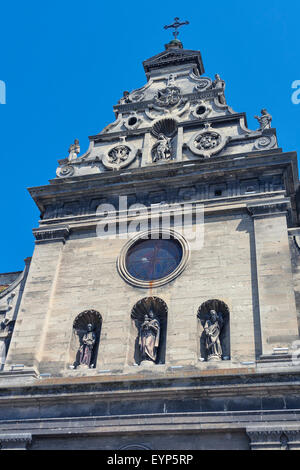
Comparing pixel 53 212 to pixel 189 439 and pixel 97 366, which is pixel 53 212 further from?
pixel 189 439

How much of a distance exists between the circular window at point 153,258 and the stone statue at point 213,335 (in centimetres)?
189

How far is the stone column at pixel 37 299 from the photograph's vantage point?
1672cm

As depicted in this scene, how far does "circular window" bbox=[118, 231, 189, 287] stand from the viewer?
17564mm

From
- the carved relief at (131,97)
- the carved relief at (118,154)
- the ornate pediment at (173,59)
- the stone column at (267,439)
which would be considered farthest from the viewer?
the ornate pediment at (173,59)

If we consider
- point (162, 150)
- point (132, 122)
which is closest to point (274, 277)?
point (162, 150)

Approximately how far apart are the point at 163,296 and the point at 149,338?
136 centimetres

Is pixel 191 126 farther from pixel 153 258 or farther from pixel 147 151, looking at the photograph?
pixel 153 258

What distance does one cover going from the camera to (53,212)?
20594 millimetres

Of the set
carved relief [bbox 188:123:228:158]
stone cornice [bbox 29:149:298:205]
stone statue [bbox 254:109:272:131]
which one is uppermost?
stone statue [bbox 254:109:272:131]

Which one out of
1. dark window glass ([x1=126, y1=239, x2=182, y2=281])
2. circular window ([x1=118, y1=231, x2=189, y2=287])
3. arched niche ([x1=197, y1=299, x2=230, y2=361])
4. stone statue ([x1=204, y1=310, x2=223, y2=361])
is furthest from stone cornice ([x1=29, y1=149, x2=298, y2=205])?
stone statue ([x1=204, y1=310, x2=223, y2=361])

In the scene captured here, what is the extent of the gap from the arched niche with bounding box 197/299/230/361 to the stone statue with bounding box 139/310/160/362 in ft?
3.94

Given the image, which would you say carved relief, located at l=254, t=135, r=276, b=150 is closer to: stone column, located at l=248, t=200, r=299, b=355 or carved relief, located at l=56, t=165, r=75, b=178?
stone column, located at l=248, t=200, r=299, b=355

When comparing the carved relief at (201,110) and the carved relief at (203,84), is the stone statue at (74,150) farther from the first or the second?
the carved relief at (203,84)

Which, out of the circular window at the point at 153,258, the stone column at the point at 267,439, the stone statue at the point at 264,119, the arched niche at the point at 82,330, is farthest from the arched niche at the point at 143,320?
the stone statue at the point at 264,119
